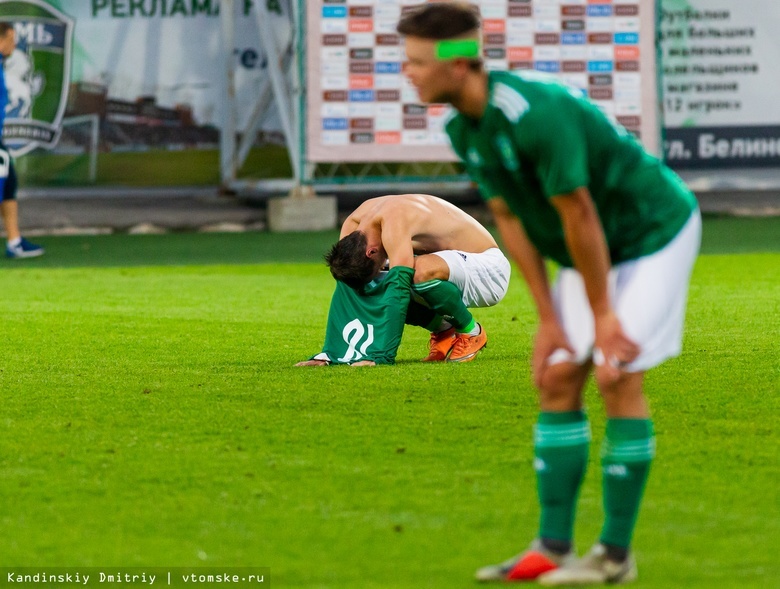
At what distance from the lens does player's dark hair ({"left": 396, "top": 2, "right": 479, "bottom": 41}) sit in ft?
11.4

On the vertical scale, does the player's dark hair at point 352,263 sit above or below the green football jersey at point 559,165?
below

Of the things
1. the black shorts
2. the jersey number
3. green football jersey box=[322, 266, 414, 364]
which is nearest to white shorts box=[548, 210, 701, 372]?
green football jersey box=[322, 266, 414, 364]

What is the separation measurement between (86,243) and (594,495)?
43.1ft

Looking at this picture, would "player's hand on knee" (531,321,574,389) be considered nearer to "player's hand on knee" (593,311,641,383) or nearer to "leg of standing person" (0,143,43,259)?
"player's hand on knee" (593,311,641,383)

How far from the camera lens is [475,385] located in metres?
Result: 6.96

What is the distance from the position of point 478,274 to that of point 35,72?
1149 cm

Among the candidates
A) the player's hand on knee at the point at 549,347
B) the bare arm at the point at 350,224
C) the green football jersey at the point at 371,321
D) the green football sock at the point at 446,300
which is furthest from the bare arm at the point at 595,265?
the bare arm at the point at 350,224

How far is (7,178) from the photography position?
14.8m

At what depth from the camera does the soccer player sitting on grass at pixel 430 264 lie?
7707mm

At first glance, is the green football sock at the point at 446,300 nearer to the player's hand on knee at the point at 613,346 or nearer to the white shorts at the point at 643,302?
the white shorts at the point at 643,302

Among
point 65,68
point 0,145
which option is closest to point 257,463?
point 0,145

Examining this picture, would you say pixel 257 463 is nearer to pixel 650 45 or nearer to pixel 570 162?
pixel 570 162

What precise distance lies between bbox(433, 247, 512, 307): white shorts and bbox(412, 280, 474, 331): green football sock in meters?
0.18

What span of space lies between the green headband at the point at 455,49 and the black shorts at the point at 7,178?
471 inches
